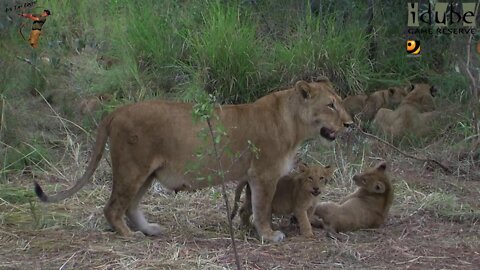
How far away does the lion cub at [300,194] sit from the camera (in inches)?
284

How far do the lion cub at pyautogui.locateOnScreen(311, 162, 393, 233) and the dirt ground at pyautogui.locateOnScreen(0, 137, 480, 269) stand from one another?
3.2 inches

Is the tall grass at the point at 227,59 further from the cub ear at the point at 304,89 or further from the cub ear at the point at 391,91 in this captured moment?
the cub ear at the point at 304,89

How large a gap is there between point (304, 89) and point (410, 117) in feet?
9.84

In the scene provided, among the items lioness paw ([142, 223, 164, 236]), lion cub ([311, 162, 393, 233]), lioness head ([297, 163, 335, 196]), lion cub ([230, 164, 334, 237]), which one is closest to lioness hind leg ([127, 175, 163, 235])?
lioness paw ([142, 223, 164, 236])

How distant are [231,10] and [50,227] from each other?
457 centimetres

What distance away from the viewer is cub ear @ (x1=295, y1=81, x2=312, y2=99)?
7.29 meters

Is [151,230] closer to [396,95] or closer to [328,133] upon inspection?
[328,133]

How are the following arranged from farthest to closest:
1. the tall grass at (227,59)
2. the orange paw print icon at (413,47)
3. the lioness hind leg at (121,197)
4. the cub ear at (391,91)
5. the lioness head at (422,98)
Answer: the orange paw print icon at (413,47) < the cub ear at (391,91) < the tall grass at (227,59) < the lioness head at (422,98) < the lioness hind leg at (121,197)

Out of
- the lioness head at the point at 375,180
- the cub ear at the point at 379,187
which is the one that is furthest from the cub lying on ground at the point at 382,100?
the cub ear at the point at 379,187

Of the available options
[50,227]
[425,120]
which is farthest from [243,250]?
[425,120]

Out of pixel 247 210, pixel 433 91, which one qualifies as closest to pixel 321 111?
pixel 247 210
